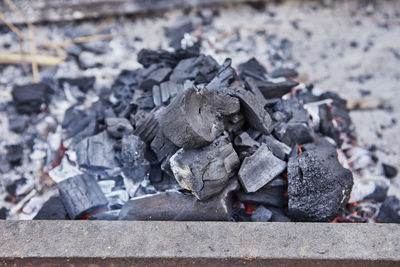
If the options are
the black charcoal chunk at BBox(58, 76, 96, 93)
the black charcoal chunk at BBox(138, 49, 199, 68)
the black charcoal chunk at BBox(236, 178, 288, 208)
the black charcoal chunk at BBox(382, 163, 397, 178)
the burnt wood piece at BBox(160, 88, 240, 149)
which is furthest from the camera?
the black charcoal chunk at BBox(58, 76, 96, 93)

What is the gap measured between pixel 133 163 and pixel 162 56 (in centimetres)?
118

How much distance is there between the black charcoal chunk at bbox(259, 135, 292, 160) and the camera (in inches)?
107

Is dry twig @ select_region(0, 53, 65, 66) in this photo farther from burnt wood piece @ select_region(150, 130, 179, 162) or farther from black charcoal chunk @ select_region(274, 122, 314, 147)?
black charcoal chunk @ select_region(274, 122, 314, 147)

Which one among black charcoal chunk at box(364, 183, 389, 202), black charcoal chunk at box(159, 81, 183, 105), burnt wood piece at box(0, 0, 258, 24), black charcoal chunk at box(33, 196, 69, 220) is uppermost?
burnt wood piece at box(0, 0, 258, 24)

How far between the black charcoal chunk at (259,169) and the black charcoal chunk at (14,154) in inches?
78.9

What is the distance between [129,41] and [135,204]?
2.50 m

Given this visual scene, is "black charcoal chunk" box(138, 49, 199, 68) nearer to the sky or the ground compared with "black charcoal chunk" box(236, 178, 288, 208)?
nearer to the sky

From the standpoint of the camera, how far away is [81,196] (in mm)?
2730

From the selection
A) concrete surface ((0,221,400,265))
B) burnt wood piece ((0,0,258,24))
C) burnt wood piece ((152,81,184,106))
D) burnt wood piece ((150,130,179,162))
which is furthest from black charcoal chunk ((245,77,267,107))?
burnt wood piece ((0,0,258,24))

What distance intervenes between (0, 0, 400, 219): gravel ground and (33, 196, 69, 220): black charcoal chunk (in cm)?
107

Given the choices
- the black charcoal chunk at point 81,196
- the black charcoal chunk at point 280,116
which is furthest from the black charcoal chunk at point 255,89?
the black charcoal chunk at point 81,196

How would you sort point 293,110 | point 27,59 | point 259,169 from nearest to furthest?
point 259,169, point 293,110, point 27,59

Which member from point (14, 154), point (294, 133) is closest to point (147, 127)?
point (294, 133)

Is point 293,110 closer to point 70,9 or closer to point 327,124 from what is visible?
point 327,124
